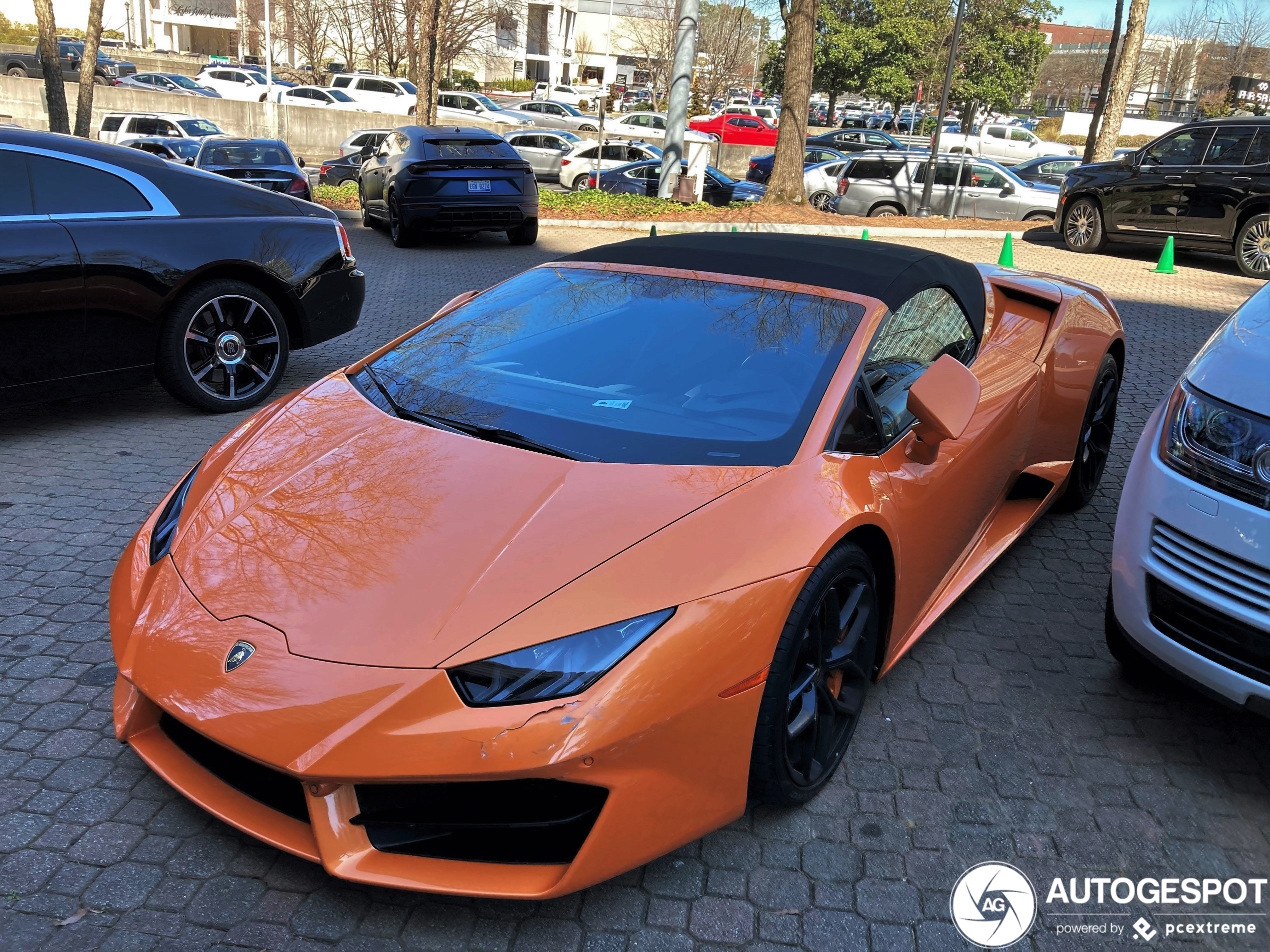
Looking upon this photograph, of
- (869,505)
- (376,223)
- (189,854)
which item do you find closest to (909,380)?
(869,505)

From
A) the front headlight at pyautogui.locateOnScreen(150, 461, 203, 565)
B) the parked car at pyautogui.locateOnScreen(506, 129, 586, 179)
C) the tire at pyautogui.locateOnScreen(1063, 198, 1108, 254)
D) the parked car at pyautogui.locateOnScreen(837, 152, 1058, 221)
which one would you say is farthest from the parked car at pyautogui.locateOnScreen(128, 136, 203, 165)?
the front headlight at pyautogui.locateOnScreen(150, 461, 203, 565)

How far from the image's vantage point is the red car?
36875mm

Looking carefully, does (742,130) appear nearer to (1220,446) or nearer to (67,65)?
(67,65)

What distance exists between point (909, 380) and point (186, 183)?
170 inches

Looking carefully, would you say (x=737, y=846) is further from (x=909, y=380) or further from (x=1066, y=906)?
(x=909, y=380)

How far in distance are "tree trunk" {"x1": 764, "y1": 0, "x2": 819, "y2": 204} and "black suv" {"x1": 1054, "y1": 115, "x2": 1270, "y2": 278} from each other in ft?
14.5

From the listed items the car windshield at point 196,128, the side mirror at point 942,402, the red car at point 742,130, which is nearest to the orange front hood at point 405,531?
the side mirror at point 942,402

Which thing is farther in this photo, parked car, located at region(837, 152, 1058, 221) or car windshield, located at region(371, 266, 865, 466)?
parked car, located at region(837, 152, 1058, 221)

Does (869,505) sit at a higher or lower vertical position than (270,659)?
higher

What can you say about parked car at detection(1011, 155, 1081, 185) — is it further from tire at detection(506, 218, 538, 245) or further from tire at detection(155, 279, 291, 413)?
tire at detection(155, 279, 291, 413)

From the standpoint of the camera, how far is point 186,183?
570 centimetres

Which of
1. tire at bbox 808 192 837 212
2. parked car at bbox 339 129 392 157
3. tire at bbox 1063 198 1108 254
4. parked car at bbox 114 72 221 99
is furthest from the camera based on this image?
parked car at bbox 114 72 221 99

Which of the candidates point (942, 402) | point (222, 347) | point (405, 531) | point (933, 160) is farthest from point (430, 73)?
point (405, 531)

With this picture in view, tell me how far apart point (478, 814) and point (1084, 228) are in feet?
47.7
